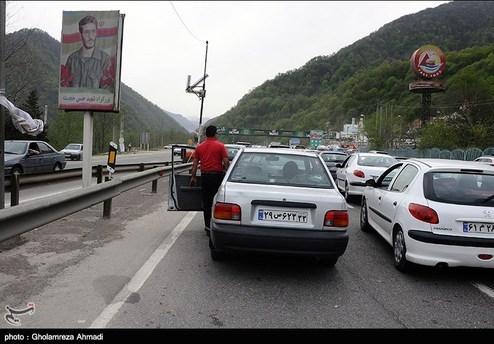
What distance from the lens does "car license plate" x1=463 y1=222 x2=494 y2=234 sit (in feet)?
17.1

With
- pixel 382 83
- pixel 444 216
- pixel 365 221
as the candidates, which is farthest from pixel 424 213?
pixel 382 83

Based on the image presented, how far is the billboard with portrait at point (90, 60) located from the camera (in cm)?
1095

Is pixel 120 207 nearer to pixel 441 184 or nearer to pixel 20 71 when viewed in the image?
pixel 441 184

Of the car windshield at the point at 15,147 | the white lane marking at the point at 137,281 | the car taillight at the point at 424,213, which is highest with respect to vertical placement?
the car windshield at the point at 15,147

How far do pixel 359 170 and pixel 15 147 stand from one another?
11.8 metres

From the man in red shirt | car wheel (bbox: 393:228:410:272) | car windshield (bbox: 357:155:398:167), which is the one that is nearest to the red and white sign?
car windshield (bbox: 357:155:398:167)

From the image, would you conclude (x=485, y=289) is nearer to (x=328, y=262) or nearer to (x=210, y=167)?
(x=328, y=262)

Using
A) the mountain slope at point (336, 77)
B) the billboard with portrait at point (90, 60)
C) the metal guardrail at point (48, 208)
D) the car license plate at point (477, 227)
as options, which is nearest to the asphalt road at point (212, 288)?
the metal guardrail at point (48, 208)

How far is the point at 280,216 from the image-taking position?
17.1 ft

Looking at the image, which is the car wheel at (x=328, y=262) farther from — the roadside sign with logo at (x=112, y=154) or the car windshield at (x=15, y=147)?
the car windshield at (x=15, y=147)

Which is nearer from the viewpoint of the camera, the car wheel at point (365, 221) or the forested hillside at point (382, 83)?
the car wheel at point (365, 221)

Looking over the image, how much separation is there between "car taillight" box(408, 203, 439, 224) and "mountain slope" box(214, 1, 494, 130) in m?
110

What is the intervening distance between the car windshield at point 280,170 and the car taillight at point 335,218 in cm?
53

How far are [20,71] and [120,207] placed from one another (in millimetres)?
23644
